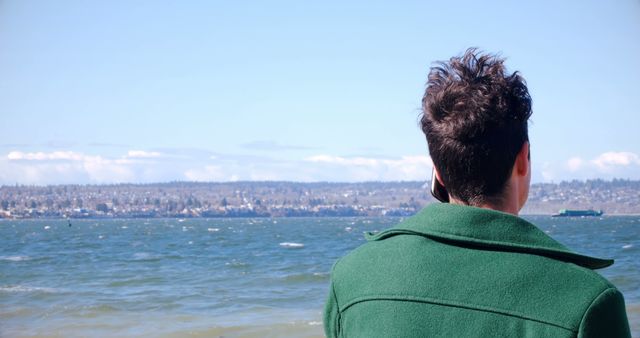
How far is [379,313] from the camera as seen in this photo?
1.55 metres

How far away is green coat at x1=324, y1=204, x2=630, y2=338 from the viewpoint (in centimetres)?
139

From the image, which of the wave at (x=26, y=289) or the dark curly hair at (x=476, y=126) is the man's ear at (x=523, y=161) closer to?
the dark curly hair at (x=476, y=126)

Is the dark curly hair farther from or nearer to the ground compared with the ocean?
farther from the ground

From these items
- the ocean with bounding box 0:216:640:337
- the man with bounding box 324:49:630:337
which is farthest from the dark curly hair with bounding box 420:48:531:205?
the ocean with bounding box 0:216:640:337

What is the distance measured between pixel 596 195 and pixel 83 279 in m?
158

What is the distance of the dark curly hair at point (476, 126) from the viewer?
1.60 m

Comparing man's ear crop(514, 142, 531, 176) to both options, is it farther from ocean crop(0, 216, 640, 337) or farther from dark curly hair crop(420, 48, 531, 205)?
ocean crop(0, 216, 640, 337)

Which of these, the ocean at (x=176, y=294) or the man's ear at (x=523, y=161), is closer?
the man's ear at (x=523, y=161)

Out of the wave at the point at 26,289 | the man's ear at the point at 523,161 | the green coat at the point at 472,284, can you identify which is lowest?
the wave at the point at 26,289

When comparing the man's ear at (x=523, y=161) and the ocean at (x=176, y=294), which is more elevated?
the man's ear at (x=523, y=161)

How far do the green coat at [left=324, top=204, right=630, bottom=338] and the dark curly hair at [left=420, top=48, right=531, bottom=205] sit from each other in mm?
101

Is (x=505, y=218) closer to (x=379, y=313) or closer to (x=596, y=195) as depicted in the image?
(x=379, y=313)

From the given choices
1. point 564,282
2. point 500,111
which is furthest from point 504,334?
point 500,111

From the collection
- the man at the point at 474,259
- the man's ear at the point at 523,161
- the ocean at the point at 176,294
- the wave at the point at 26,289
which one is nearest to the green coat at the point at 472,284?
the man at the point at 474,259
